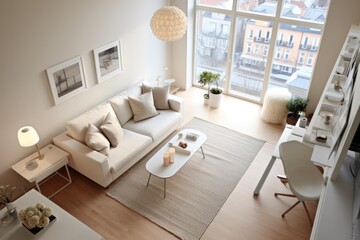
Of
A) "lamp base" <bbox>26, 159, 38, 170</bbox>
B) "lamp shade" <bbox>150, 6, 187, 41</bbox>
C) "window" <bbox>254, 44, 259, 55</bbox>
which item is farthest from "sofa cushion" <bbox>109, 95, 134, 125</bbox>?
"window" <bbox>254, 44, 259, 55</bbox>

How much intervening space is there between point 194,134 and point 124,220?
1782 millimetres

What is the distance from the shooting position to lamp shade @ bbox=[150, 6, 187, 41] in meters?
4.45

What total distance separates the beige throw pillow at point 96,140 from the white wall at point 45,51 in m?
0.63

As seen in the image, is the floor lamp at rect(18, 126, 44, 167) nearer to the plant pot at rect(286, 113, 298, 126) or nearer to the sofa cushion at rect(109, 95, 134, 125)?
the sofa cushion at rect(109, 95, 134, 125)

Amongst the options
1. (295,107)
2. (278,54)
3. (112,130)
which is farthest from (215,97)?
(112,130)

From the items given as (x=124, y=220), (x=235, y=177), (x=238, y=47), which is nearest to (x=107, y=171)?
(x=124, y=220)

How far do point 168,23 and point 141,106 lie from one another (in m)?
1.66

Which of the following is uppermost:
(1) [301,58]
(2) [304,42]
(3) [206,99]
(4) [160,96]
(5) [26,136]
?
(2) [304,42]

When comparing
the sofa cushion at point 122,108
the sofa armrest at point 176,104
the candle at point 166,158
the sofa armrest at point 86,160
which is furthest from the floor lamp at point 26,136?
the sofa armrest at point 176,104

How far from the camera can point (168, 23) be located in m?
4.45

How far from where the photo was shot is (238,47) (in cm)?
655

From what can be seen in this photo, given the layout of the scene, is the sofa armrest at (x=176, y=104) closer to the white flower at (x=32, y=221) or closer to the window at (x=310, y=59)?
the window at (x=310, y=59)

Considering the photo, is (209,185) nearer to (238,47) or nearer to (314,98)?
(314,98)

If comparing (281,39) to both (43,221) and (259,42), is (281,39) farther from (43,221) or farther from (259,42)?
(43,221)
